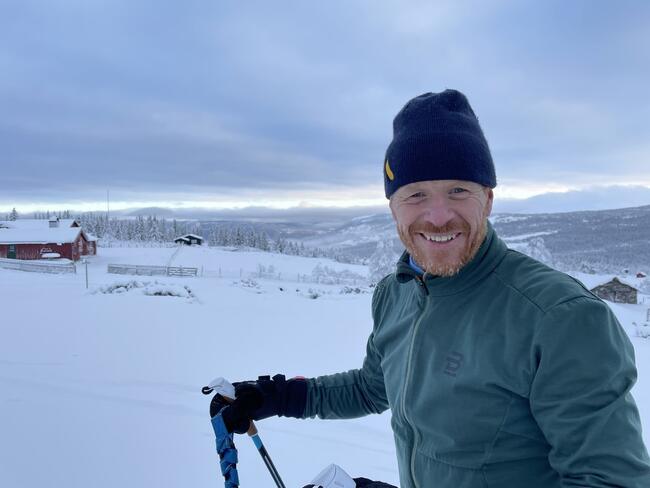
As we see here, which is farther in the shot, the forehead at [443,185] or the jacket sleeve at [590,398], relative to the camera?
the forehead at [443,185]

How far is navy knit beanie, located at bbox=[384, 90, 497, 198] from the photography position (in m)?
1.49

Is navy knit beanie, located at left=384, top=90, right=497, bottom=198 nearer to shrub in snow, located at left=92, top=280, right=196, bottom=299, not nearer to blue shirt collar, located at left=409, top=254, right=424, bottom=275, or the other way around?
blue shirt collar, located at left=409, top=254, right=424, bottom=275

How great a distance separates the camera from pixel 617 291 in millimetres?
43469

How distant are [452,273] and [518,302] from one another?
0.79 ft

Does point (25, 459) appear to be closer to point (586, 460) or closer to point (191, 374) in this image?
point (191, 374)

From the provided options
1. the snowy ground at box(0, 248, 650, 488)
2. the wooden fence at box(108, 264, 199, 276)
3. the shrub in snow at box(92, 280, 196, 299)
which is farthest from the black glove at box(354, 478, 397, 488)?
the wooden fence at box(108, 264, 199, 276)

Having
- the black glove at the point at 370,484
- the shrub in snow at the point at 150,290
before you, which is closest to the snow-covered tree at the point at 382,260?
the shrub in snow at the point at 150,290

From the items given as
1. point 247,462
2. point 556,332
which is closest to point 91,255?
point 247,462

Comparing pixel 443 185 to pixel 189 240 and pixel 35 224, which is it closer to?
pixel 35 224

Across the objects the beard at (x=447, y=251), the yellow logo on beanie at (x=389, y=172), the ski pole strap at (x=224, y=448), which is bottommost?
the ski pole strap at (x=224, y=448)

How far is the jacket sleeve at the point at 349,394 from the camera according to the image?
2213mm

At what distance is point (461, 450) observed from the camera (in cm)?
131

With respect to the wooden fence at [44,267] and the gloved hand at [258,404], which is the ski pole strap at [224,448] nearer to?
the gloved hand at [258,404]

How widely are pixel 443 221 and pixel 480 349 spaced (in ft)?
1.39
